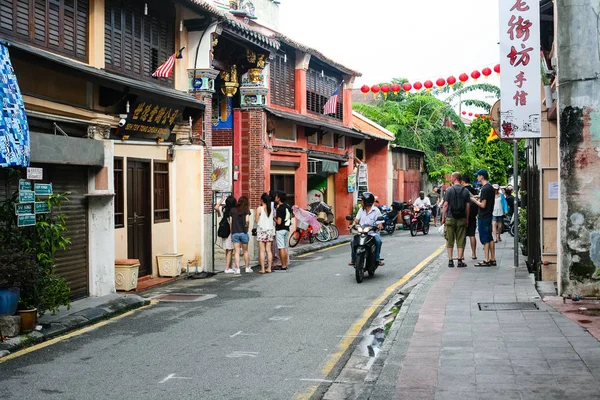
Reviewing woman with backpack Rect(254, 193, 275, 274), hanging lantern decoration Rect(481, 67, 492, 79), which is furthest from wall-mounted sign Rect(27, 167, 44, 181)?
hanging lantern decoration Rect(481, 67, 492, 79)

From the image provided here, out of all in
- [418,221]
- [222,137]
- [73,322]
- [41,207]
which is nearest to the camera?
[41,207]

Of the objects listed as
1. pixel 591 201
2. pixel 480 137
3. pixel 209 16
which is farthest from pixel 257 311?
pixel 480 137

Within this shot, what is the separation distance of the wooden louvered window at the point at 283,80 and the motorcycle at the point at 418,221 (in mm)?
6761

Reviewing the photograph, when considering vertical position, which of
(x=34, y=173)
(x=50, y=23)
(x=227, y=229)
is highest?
(x=50, y=23)

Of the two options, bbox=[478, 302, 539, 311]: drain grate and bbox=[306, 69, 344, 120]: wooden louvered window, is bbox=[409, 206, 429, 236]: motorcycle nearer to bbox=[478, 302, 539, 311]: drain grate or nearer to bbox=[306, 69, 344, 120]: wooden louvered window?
bbox=[306, 69, 344, 120]: wooden louvered window

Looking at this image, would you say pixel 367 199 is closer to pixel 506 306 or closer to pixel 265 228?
→ pixel 265 228

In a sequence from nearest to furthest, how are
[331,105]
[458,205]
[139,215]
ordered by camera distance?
[139,215], [458,205], [331,105]

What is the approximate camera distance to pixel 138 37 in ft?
51.6

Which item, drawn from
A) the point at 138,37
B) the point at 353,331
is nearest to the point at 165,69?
the point at 138,37

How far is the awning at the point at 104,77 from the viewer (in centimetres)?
1048

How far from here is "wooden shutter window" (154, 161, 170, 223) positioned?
1705 cm

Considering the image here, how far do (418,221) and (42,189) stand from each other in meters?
21.5

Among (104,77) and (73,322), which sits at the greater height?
(104,77)

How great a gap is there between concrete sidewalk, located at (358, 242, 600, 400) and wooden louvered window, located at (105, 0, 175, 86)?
23.7ft
